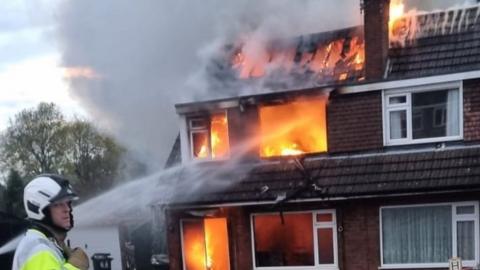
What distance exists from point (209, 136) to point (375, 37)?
12.5 ft

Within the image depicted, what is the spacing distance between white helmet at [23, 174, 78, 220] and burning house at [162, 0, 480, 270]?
24.8ft

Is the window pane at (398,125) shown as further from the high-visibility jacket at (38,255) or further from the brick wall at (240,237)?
the high-visibility jacket at (38,255)

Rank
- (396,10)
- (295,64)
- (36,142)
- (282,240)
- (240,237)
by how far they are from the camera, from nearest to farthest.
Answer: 1. (240,237)
2. (282,240)
3. (295,64)
4. (396,10)
5. (36,142)

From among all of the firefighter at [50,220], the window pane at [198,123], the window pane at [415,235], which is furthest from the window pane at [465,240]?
the firefighter at [50,220]

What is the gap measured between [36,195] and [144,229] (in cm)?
2127

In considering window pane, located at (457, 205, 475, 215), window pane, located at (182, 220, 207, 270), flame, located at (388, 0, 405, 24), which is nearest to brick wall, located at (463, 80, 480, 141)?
window pane, located at (457, 205, 475, 215)

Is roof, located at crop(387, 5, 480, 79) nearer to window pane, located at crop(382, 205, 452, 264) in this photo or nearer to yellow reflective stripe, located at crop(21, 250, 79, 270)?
window pane, located at crop(382, 205, 452, 264)

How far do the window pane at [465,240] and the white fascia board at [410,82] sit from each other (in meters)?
2.53

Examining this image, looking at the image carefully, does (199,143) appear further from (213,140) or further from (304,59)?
(304,59)

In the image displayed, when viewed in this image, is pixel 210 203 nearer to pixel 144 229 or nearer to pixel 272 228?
pixel 272 228

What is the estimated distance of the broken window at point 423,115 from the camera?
991cm

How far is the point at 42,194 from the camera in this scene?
2.60m

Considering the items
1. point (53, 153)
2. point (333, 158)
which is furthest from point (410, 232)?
point (53, 153)

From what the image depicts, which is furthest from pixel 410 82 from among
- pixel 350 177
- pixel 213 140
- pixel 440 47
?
pixel 213 140
